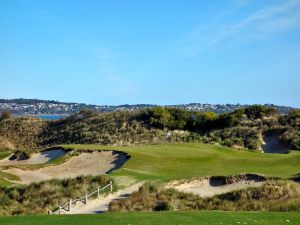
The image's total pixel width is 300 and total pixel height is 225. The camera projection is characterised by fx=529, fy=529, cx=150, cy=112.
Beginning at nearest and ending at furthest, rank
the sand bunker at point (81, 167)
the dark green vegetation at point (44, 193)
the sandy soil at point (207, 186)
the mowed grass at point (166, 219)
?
the mowed grass at point (166, 219)
the dark green vegetation at point (44, 193)
the sandy soil at point (207, 186)
the sand bunker at point (81, 167)

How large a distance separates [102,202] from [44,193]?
15.0 feet

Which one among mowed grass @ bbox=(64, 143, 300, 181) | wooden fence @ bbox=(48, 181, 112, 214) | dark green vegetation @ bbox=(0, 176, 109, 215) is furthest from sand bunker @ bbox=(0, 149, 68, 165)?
wooden fence @ bbox=(48, 181, 112, 214)

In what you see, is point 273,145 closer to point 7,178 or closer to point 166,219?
point 7,178

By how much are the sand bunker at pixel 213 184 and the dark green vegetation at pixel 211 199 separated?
106cm

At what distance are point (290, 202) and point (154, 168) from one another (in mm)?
15212

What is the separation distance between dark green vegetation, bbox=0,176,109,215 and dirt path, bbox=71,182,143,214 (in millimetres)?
1762

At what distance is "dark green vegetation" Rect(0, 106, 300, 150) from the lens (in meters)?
60.7

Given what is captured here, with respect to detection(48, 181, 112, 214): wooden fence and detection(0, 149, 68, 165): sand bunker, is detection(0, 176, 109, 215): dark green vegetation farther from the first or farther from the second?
detection(0, 149, 68, 165): sand bunker

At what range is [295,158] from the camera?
38.6 meters

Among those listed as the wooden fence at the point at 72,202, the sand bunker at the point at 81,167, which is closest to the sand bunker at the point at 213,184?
the wooden fence at the point at 72,202

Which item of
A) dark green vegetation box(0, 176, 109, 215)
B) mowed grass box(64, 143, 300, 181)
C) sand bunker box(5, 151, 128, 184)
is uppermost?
mowed grass box(64, 143, 300, 181)

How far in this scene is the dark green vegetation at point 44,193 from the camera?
29.5 m

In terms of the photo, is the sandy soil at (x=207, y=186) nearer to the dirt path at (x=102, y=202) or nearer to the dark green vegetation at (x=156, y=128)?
the dirt path at (x=102, y=202)

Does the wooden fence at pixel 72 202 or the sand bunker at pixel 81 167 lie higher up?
the sand bunker at pixel 81 167
